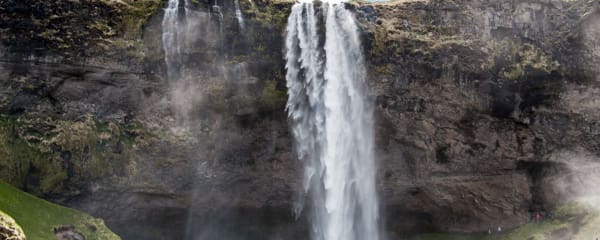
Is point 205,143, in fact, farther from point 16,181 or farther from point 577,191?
point 577,191

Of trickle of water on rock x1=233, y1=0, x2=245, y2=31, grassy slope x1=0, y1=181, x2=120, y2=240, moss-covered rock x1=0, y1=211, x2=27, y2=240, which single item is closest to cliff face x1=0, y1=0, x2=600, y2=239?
trickle of water on rock x1=233, y1=0, x2=245, y2=31

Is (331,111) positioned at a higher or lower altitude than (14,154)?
higher

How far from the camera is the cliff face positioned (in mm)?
26875

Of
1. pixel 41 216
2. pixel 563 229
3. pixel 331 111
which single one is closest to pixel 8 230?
pixel 41 216

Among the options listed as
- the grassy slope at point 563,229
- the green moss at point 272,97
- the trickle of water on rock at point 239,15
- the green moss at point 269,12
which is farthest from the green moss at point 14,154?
the grassy slope at point 563,229

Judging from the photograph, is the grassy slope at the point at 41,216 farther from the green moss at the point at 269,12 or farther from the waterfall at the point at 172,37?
the green moss at the point at 269,12

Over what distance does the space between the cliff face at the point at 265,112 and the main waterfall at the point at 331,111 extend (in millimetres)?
889

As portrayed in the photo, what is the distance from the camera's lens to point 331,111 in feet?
98.6

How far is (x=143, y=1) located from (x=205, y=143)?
9.26 metres

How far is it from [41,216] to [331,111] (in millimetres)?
16943

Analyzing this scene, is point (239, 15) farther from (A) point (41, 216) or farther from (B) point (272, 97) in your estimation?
(A) point (41, 216)

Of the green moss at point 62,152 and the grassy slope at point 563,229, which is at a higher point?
the green moss at point 62,152

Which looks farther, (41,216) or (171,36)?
(171,36)

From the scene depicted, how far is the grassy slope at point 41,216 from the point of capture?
2227 centimetres
